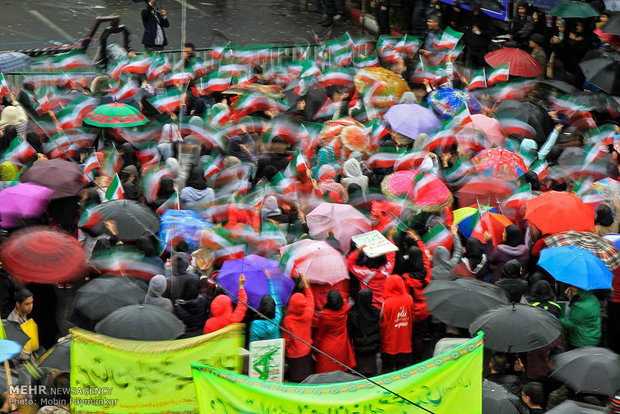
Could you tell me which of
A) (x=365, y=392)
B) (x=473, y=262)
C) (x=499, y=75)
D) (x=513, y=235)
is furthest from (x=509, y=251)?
(x=499, y=75)

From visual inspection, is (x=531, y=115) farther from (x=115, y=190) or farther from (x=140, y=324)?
(x=140, y=324)

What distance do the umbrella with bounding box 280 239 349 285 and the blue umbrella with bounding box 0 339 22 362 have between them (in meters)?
2.77

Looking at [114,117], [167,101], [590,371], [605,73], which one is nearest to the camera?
[590,371]

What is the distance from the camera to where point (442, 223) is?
997 centimetres

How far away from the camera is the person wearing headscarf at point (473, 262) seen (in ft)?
30.2

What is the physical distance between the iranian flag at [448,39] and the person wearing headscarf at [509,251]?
21.2 feet

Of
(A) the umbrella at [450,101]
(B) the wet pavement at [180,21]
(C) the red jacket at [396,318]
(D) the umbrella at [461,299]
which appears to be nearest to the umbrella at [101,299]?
(C) the red jacket at [396,318]

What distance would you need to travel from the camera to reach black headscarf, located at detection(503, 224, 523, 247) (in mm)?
9391

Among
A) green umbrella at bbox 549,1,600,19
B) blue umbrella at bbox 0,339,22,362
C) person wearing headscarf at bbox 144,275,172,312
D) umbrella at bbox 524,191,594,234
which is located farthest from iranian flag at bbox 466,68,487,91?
blue umbrella at bbox 0,339,22,362

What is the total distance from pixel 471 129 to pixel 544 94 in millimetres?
2559

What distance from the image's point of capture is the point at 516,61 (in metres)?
14.7

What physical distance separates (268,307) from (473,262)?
83.6 inches

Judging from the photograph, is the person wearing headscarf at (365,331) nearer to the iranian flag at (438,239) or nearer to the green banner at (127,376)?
the iranian flag at (438,239)

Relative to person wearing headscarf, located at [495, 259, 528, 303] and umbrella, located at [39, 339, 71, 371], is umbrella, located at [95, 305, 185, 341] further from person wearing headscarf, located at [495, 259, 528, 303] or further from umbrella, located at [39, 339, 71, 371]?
person wearing headscarf, located at [495, 259, 528, 303]
